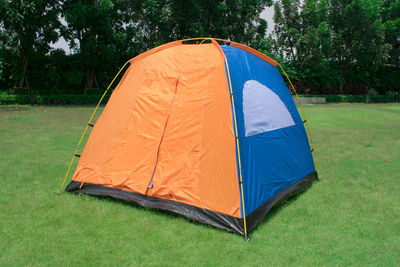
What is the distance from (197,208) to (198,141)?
2.63 ft

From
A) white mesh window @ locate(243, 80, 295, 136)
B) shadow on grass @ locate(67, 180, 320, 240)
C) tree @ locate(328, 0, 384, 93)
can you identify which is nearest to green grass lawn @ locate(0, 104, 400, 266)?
shadow on grass @ locate(67, 180, 320, 240)

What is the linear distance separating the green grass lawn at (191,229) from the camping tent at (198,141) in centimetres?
23

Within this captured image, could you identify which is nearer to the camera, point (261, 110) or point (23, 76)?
point (261, 110)

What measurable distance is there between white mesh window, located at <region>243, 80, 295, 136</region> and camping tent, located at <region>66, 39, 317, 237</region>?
0.05 feet

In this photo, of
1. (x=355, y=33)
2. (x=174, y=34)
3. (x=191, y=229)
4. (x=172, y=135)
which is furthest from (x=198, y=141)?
(x=355, y=33)

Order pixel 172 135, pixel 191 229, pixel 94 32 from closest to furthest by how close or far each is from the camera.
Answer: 1. pixel 191 229
2. pixel 172 135
3. pixel 94 32

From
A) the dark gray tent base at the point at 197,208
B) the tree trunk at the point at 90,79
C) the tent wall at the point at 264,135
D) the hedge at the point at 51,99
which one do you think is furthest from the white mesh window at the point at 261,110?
the tree trunk at the point at 90,79

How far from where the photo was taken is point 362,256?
3377 millimetres

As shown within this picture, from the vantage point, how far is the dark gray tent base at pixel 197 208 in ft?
12.5

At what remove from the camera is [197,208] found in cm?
403

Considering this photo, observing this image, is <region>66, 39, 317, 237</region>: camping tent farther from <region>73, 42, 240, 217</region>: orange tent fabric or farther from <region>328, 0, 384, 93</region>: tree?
<region>328, 0, 384, 93</region>: tree

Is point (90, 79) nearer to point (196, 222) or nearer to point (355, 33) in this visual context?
point (355, 33)

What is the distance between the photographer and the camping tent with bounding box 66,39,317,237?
4.01m

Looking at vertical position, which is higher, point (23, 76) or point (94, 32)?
point (94, 32)
